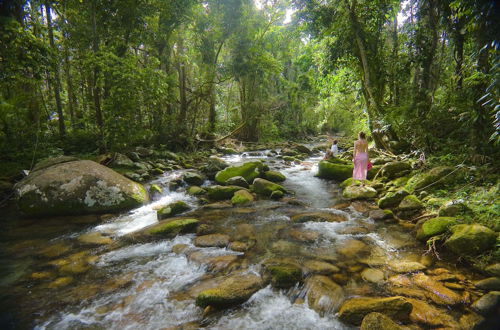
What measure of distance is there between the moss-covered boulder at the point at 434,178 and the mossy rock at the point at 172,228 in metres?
5.46

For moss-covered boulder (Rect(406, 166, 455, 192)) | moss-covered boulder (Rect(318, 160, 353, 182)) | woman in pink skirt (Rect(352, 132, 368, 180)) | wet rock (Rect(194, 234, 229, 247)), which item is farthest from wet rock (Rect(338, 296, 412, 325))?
moss-covered boulder (Rect(318, 160, 353, 182))

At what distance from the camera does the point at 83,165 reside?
691 cm

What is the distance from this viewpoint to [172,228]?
5254mm

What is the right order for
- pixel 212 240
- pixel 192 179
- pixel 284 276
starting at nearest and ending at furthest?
1. pixel 284 276
2. pixel 212 240
3. pixel 192 179

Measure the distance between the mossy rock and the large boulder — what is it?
1853mm

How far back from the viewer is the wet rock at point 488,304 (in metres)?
2.73

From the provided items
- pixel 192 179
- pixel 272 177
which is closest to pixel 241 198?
pixel 192 179

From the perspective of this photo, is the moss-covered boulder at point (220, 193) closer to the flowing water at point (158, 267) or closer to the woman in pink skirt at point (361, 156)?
the flowing water at point (158, 267)

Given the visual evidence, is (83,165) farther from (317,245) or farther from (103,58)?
(317,245)

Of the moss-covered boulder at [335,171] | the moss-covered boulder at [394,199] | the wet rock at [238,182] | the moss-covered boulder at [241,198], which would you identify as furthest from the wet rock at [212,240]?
the moss-covered boulder at [335,171]

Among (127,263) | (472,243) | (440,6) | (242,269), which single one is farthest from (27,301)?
(440,6)

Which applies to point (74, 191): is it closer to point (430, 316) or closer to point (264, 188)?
point (264, 188)

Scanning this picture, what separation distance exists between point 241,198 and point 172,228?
8.24 feet

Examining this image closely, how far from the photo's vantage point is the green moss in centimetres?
519
